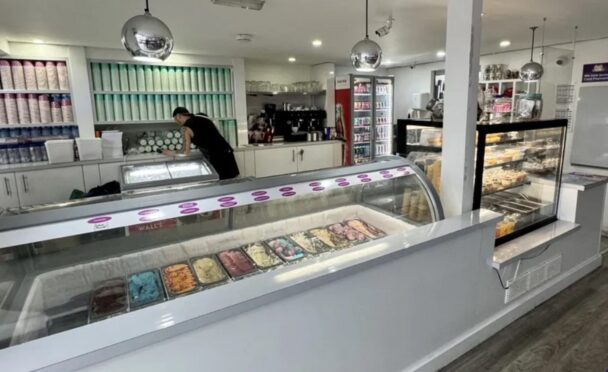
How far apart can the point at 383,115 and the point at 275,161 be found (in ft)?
8.75

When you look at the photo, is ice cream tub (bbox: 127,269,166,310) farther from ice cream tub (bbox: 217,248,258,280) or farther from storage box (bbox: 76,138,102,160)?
storage box (bbox: 76,138,102,160)

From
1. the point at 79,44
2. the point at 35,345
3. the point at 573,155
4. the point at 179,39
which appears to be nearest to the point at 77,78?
the point at 79,44

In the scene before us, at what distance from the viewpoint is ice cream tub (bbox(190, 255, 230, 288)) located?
175 centimetres

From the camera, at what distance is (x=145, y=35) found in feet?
6.93

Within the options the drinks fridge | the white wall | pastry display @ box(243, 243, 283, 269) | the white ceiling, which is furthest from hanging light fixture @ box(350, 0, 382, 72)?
the white wall

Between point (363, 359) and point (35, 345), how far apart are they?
1435 mm

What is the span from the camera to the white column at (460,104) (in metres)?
2.18

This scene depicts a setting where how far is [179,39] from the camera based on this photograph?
4.45 meters

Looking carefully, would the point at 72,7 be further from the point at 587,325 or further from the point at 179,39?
the point at 587,325

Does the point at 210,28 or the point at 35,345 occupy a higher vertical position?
the point at 210,28

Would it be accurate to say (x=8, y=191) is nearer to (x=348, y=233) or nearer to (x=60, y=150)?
(x=60, y=150)

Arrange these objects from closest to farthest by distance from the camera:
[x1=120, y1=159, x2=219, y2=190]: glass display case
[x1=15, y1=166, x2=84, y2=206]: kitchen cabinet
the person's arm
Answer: [x1=120, y1=159, x2=219, y2=190]: glass display case
[x1=15, y1=166, x2=84, y2=206]: kitchen cabinet
the person's arm

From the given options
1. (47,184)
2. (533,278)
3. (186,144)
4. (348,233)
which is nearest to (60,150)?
(47,184)

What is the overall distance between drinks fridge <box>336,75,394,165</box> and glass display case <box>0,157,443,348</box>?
4211mm
